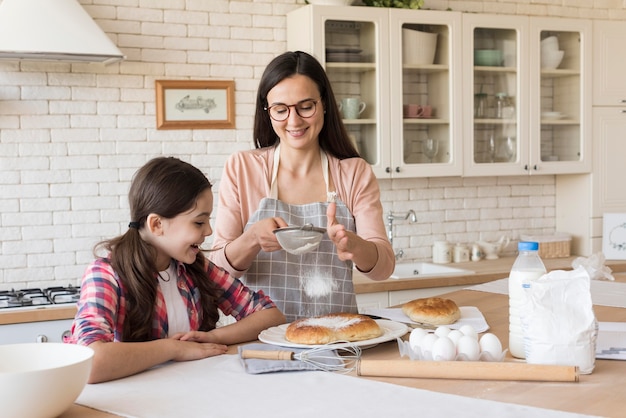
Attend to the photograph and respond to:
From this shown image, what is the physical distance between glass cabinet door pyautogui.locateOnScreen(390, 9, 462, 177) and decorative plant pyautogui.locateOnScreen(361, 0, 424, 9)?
3.2 inches

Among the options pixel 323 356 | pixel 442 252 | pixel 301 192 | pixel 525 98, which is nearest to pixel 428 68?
pixel 525 98

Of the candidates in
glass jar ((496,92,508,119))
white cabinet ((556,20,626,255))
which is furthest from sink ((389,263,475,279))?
white cabinet ((556,20,626,255))

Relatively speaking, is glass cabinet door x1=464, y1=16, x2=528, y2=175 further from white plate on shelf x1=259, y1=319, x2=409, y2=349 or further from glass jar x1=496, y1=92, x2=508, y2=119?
white plate on shelf x1=259, y1=319, x2=409, y2=349

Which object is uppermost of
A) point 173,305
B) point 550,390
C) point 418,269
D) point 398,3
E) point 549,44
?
point 398,3

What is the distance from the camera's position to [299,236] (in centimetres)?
201

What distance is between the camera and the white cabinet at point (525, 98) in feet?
15.5

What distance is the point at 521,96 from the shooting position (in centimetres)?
482

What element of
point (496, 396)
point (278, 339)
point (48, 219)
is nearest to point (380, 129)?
point (48, 219)

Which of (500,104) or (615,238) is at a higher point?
(500,104)

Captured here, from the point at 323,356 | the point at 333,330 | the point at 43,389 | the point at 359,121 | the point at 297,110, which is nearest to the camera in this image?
the point at 43,389

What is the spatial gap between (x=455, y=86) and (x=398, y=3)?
56 cm

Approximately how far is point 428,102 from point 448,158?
0.34m

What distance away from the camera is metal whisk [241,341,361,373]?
1.79 metres

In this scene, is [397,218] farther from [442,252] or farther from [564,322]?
[564,322]
